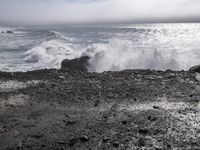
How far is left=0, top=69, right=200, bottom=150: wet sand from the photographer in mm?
4836

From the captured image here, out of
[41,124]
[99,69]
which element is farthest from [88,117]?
[99,69]

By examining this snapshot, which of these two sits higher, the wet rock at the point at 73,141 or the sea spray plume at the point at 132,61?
the wet rock at the point at 73,141

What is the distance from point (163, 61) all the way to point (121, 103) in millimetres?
8537

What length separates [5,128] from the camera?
213 inches

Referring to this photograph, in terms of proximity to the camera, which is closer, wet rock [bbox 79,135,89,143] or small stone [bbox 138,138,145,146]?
small stone [bbox 138,138,145,146]

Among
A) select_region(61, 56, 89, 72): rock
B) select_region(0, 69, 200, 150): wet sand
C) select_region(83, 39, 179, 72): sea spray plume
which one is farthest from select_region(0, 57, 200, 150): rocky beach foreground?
select_region(83, 39, 179, 72): sea spray plume

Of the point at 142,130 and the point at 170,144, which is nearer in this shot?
the point at 170,144

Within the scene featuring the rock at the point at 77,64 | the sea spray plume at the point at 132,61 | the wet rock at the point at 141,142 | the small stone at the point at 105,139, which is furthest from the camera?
the sea spray plume at the point at 132,61

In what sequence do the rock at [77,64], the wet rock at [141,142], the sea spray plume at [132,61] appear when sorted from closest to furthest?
the wet rock at [141,142] → the rock at [77,64] → the sea spray plume at [132,61]

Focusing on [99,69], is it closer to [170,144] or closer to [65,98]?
[65,98]

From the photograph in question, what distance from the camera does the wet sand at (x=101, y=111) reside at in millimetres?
4836

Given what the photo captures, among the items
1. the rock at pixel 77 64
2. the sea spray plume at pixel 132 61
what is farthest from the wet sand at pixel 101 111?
the sea spray plume at pixel 132 61

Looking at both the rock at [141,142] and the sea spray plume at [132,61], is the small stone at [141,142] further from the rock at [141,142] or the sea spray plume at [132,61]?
the sea spray plume at [132,61]

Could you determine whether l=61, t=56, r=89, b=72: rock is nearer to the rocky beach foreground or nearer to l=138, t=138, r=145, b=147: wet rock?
the rocky beach foreground
